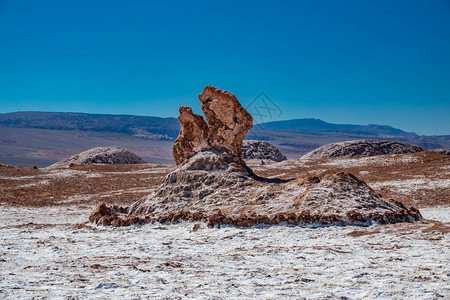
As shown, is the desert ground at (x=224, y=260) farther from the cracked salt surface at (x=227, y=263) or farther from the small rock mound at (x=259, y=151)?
the small rock mound at (x=259, y=151)

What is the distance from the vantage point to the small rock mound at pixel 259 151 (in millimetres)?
43219

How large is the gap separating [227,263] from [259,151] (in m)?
37.5

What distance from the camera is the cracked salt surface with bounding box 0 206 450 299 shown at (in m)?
4.92

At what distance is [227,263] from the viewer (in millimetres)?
6535

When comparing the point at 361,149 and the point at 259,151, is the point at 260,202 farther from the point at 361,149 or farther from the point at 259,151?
the point at 259,151

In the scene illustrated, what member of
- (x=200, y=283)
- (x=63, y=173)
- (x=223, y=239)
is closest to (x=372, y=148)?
(x=63, y=173)

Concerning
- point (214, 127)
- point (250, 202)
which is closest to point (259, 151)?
point (214, 127)

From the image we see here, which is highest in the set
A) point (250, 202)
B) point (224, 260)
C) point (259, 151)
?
point (259, 151)

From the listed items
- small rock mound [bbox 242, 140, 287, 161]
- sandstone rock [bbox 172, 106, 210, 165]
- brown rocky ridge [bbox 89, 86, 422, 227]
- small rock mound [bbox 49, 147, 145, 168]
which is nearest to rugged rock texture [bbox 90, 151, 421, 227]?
brown rocky ridge [bbox 89, 86, 422, 227]

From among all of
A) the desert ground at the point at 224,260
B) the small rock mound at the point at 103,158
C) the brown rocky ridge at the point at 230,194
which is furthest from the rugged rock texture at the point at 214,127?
the small rock mound at the point at 103,158

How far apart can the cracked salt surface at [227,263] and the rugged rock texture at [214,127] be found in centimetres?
467

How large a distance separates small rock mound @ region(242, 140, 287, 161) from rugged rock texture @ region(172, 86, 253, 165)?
28.4 metres

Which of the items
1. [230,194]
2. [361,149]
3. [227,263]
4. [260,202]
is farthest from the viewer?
[361,149]

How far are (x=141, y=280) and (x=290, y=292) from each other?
2.02 metres
